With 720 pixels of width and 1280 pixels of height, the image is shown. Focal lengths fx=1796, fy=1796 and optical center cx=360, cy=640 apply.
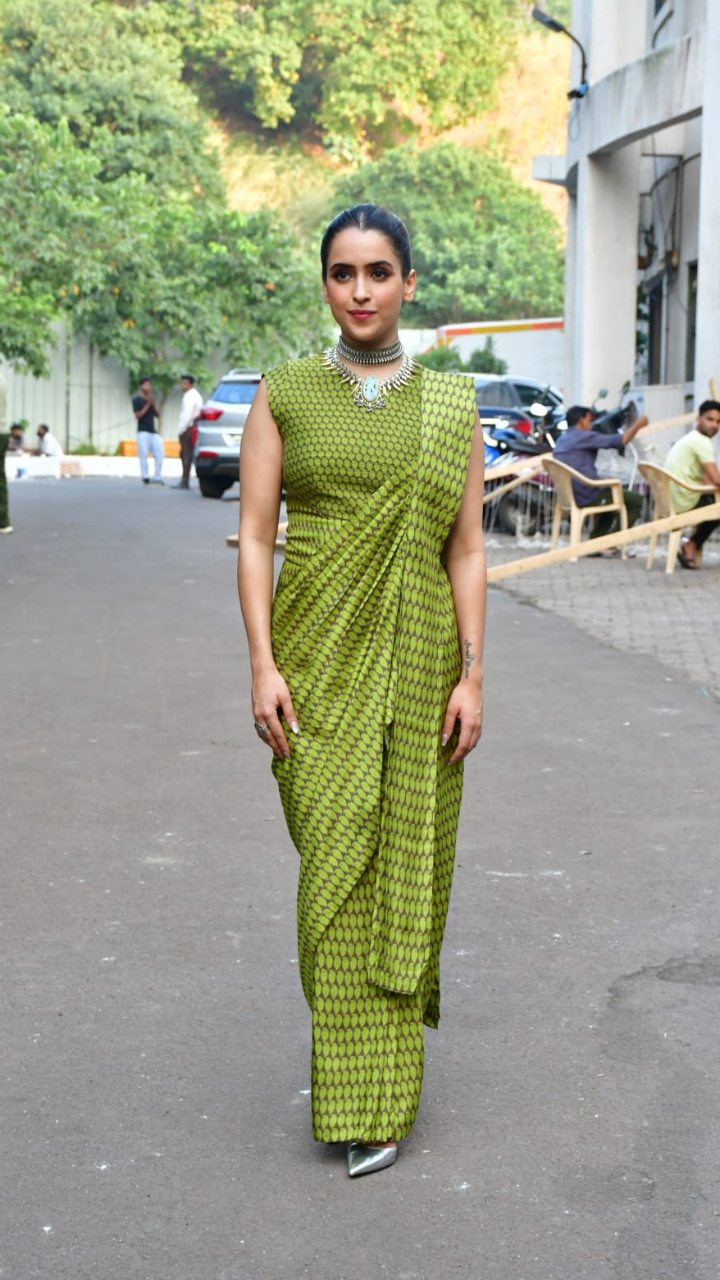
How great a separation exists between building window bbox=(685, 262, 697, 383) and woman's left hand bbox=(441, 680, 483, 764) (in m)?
17.4

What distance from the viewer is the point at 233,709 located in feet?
28.6

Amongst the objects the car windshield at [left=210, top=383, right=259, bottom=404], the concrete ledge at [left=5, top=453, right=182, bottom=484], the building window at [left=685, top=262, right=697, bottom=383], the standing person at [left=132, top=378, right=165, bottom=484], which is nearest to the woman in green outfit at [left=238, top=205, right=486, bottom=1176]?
the building window at [left=685, top=262, right=697, bottom=383]

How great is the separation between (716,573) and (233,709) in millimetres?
7141

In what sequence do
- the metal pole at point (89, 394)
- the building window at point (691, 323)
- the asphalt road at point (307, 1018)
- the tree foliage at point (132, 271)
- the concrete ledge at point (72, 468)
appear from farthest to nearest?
the metal pole at point (89, 394)
the tree foliage at point (132, 271)
the concrete ledge at point (72, 468)
the building window at point (691, 323)
the asphalt road at point (307, 1018)

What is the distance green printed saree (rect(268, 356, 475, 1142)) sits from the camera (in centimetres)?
350

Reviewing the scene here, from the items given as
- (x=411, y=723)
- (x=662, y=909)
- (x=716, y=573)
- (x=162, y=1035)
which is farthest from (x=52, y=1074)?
(x=716, y=573)

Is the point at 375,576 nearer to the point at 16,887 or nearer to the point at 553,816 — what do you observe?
the point at 16,887

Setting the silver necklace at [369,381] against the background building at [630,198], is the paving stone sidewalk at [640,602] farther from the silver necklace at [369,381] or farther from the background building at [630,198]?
the silver necklace at [369,381]

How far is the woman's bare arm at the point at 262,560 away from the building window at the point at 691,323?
57.3ft

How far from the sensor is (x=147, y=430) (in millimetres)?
29328

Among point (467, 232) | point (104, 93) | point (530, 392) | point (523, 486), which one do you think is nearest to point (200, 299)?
point (530, 392)

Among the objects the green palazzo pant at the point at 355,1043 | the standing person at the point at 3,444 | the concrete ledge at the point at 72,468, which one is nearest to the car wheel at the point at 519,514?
the standing person at the point at 3,444

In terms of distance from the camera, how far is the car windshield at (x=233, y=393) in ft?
87.2

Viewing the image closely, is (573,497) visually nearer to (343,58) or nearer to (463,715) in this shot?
(463,715)
